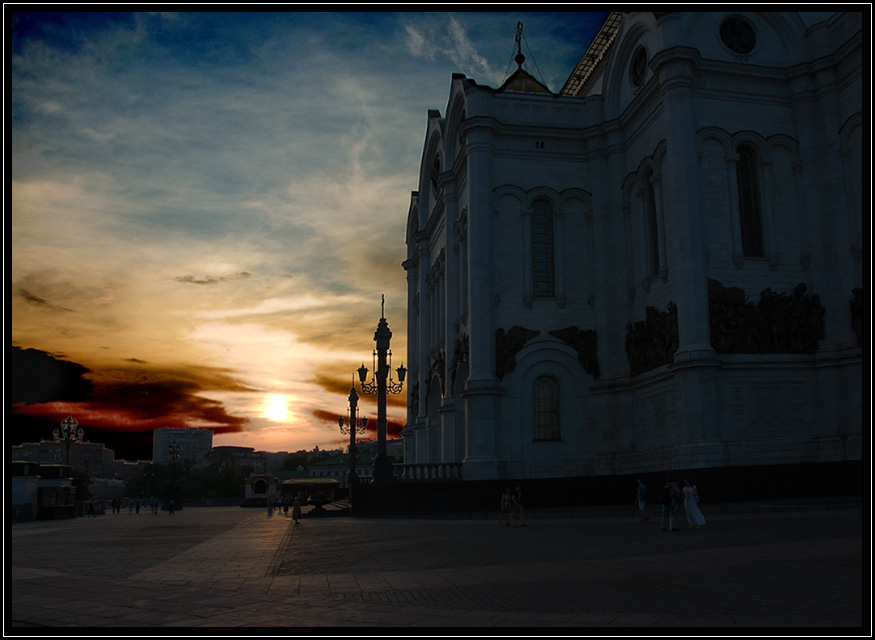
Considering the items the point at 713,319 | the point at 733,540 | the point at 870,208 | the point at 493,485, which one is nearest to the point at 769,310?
the point at 713,319

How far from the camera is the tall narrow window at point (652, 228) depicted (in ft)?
116

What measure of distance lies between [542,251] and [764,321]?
11352 millimetres

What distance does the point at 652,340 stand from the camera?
111ft

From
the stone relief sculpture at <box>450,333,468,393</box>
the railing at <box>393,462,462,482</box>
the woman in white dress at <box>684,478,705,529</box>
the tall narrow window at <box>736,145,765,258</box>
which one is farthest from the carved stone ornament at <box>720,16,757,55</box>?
the woman in white dress at <box>684,478,705,529</box>

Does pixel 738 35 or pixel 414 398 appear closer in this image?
pixel 738 35

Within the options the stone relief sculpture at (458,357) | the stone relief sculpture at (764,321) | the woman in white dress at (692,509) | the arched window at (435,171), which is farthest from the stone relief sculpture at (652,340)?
the arched window at (435,171)

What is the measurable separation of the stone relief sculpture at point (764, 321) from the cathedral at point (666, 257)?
8 cm

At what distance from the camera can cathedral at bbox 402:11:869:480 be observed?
30656 mm

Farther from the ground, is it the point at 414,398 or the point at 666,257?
the point at 666,257

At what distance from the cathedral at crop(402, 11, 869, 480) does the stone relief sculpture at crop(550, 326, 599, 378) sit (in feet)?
0.31

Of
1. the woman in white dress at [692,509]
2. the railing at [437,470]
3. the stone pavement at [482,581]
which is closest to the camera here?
the stone pavement at [482,581]

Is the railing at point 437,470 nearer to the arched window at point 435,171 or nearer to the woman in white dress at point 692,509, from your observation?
the woman in white dress at point 692,509

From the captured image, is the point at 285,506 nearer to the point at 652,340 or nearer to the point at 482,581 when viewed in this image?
the point at 652,340

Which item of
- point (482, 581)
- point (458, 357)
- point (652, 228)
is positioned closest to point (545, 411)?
point (458, 357)
